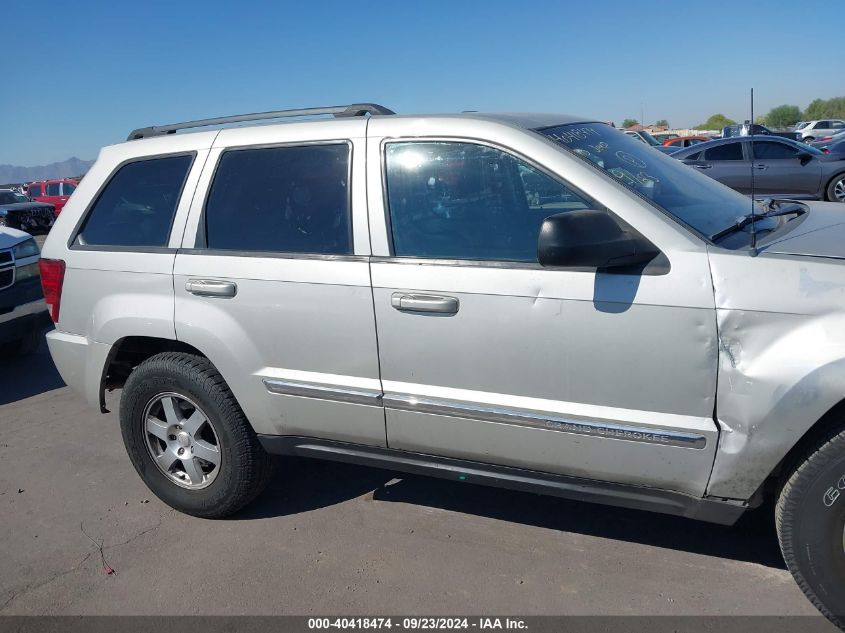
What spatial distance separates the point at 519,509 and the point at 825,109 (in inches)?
3328

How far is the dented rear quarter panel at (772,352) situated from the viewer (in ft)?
7.79

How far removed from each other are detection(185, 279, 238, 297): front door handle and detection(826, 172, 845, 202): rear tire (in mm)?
12149

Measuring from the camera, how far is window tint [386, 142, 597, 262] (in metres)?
2.90

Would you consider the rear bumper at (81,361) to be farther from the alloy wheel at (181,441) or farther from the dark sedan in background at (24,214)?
the dark sedan in background at (24,214)

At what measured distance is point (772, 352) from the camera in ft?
8.02

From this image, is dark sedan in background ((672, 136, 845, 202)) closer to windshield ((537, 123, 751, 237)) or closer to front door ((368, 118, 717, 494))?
windshield ((537, 123, 751, 237))

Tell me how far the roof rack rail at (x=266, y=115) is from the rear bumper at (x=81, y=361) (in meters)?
1.15

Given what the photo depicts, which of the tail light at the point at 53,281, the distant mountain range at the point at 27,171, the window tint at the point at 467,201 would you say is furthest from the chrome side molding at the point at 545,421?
the distant mountain range at the point at 27,171

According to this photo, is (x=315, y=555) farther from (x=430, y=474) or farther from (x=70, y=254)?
(x=70, y=254)

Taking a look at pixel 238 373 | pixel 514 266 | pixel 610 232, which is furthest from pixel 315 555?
pixel 610 232

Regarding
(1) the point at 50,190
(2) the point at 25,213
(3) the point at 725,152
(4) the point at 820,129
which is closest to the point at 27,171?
(1) the point at 50,190

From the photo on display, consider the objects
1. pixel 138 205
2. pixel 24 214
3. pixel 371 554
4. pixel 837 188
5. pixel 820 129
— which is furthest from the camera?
pixel 820 129

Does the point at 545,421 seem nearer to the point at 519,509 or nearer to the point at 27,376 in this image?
the point at 519,509

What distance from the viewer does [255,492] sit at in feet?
12.1
